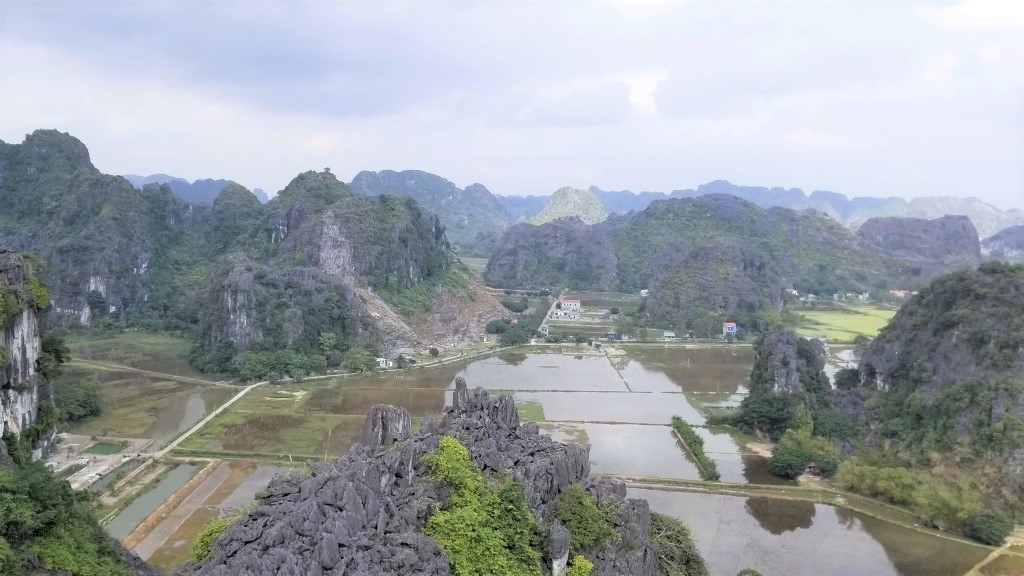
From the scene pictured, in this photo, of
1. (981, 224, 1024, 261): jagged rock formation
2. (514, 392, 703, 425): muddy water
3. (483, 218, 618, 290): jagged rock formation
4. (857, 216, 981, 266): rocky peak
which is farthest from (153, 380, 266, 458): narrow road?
(981, 224, 1024, 261): jagged rock formation

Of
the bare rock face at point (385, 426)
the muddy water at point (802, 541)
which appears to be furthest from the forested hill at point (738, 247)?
the bare rock face at point (385, 426)

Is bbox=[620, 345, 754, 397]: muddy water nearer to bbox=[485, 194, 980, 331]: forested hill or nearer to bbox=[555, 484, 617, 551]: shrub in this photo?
bbox=[485, 194, 980, 331]: forested hill

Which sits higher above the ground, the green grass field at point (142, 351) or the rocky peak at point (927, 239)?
the rocky peak at point (927, 239)

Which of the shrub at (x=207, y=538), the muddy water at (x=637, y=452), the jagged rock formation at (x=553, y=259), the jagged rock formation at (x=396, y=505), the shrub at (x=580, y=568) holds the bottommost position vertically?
the muddy water at (x=637, y=452)

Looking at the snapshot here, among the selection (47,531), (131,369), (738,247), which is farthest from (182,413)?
(738,247)

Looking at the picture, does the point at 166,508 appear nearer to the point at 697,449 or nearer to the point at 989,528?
the point at 697,449

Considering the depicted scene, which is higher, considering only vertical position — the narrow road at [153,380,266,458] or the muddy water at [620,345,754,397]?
the muddy water at [620,345,754,397]

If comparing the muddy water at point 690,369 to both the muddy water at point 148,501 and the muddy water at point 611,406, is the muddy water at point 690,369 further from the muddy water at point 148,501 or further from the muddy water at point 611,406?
the muddy water at point 148,501

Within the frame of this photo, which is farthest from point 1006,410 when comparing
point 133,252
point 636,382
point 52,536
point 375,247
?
point 133,252
